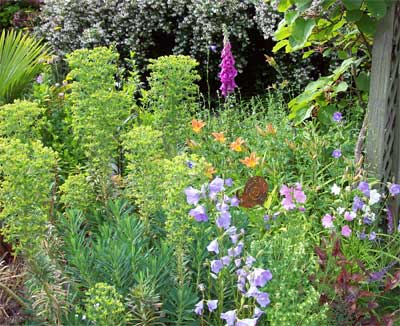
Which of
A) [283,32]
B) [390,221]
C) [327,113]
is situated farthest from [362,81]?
[390,221]

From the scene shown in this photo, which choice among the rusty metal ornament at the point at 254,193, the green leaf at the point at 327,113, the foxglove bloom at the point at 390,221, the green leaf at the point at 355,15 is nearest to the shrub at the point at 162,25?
the green leaf at the point at 327,113

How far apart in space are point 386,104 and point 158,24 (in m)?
4.72

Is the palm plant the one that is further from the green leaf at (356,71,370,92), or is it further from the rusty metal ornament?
the green leaf at (356,71,370,92)

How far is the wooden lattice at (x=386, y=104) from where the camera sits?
3.50 meters

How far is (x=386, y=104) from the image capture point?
3539 millimetres

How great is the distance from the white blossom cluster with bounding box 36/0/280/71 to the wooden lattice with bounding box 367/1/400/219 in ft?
11.2

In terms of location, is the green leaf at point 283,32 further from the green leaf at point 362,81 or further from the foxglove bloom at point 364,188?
the foxglove bloom at point 364,188

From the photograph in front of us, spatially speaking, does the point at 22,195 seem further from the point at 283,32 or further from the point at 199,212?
the point at 283,32

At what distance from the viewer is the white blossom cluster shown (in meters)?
7.37

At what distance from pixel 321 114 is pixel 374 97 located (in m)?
0.92

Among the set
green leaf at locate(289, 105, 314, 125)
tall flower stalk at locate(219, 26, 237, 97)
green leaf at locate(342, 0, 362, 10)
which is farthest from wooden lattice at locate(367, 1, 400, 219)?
tall flower stalk at locate(219, 26, 237, 97)

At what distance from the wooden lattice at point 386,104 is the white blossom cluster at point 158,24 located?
11.2 feet

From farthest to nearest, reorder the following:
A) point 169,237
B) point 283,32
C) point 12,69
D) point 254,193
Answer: point 12,69
point 283,32
point 254,193
point 169,237

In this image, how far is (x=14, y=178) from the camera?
2.42 metres
